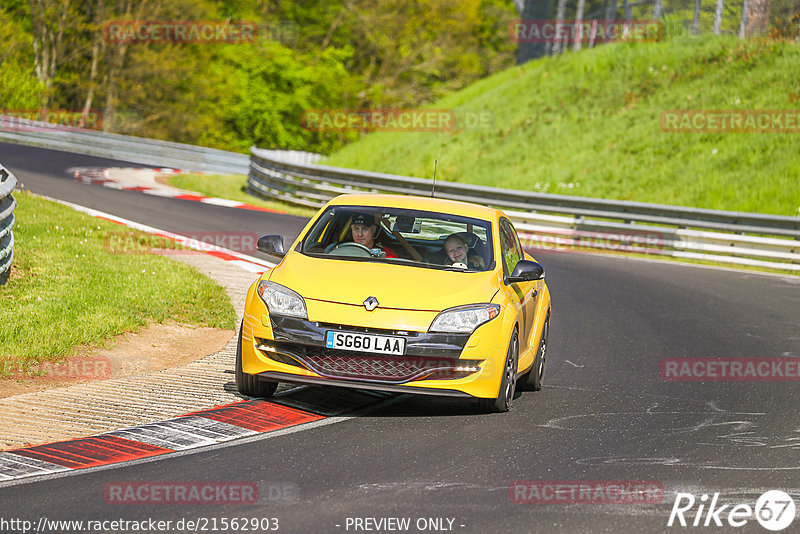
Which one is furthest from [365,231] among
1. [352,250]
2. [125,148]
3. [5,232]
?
[125,148]

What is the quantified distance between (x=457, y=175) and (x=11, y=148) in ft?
43.3

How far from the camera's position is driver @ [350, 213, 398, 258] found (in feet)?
27.7

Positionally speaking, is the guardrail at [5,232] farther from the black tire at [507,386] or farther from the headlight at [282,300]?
the black tire at [507,386]

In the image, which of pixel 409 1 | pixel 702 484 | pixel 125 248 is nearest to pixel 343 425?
pixel 702 484

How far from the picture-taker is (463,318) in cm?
733

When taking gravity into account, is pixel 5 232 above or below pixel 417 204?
below

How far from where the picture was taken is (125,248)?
14.9 meters

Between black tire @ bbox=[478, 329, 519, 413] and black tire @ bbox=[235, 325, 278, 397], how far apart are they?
153 centimetres

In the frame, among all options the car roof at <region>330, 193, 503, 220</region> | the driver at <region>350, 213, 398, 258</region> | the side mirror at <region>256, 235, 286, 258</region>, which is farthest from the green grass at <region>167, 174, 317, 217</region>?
the side mirror at <region>256, 235, 286, 258</region>

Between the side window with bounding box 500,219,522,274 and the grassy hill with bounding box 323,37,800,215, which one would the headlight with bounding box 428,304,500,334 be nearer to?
the side window with bounding box 500,219,522,274

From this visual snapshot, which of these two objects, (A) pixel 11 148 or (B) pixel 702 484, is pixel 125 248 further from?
(A) pixel 11 148

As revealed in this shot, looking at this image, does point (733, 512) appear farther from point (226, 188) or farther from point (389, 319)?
point (226, 188)

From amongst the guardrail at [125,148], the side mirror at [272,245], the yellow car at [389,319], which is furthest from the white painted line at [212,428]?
the guardrail at [125,148]

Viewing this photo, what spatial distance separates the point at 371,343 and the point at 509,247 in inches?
90.5
